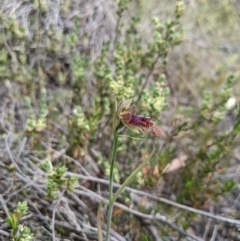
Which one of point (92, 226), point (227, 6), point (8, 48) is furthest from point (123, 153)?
point (227, 6)

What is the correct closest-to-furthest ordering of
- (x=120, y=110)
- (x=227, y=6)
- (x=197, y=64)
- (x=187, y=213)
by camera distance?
(x=120, y=110), (x=187, y=213), (x=197, y=64), (x=227, y=6)

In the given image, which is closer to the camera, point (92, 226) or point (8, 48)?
point (92, 226)

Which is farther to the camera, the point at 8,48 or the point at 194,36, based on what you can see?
the point at 194,36

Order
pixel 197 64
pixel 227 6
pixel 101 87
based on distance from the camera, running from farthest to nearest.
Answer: pixel 227 6 < pixel 197 64 < pixel 101 87

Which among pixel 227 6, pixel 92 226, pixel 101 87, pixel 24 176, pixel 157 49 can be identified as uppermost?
pixel 227 6

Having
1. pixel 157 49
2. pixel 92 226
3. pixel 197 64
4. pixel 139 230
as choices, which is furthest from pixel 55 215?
pixel 197 64

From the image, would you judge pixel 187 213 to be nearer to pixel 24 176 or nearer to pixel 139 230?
pixel 139 230

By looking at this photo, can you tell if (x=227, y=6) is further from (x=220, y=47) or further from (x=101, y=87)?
(x=101, y=87)

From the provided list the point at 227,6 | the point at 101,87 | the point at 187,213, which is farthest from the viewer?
the point at 227,6

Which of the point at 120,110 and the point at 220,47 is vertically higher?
the point at 220,47
